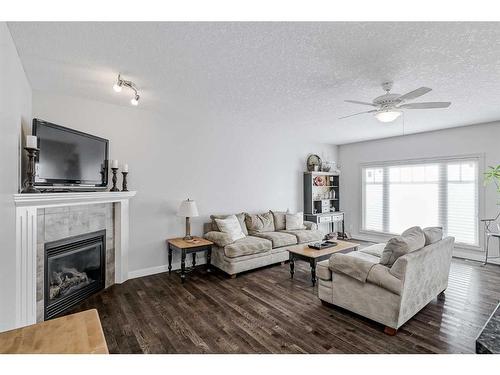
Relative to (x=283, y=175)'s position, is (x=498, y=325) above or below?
→ below

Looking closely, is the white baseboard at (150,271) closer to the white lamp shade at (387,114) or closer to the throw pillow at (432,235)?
the throw pillow at (432,235)

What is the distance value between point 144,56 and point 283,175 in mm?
4156

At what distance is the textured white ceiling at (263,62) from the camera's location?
190 centimetres

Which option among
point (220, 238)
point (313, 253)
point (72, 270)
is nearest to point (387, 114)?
point (313, 253)

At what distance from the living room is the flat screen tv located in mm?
23

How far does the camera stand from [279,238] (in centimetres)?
447

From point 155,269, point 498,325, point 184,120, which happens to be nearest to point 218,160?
point 184,120

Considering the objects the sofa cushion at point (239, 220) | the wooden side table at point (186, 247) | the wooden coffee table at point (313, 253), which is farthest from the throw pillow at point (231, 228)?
the wooden coffee table at point (313, 253)

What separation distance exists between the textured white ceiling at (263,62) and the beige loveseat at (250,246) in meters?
2.09

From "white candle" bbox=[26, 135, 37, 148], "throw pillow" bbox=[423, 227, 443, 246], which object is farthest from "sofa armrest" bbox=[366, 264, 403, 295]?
"white candle" bbox=[26, 135, 37, 148]

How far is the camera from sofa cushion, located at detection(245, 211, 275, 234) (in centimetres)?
481

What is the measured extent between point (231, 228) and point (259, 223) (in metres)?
0.80

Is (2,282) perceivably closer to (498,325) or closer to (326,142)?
(498,325)

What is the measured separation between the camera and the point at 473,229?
4828 mm
